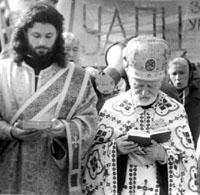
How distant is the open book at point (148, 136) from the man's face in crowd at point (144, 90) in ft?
0.73


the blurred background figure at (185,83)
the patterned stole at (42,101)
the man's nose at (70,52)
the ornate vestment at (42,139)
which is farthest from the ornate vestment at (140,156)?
the blurred background figure at (185,83)

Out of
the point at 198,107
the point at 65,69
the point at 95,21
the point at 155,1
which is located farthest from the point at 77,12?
the point at 65,69

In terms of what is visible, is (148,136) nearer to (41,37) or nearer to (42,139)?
(42,139)

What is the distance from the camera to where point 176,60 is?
7840 mm

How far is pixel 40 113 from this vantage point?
5113 mm

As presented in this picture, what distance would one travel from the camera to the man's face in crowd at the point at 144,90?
5.14 metres

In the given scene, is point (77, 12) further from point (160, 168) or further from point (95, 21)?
point (160, 168)

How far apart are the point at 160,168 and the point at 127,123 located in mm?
373

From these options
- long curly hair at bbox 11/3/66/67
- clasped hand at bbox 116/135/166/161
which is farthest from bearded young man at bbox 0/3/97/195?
clasped hand at bbox 116/135/166/161

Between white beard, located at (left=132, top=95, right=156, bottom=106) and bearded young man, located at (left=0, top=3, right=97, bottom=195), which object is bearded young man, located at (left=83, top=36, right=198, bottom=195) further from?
bearded young man, located at (left=0, top=3, right=97, bottom=195)

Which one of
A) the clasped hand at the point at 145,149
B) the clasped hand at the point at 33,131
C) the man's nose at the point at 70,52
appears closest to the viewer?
the clasped hand at the point at 33,131

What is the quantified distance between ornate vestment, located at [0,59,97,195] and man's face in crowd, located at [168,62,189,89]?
262 centimetres

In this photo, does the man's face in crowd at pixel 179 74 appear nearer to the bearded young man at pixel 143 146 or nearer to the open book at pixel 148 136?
the bearded young man at pixel 143 146

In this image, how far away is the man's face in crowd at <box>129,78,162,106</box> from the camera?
16.9 feet
